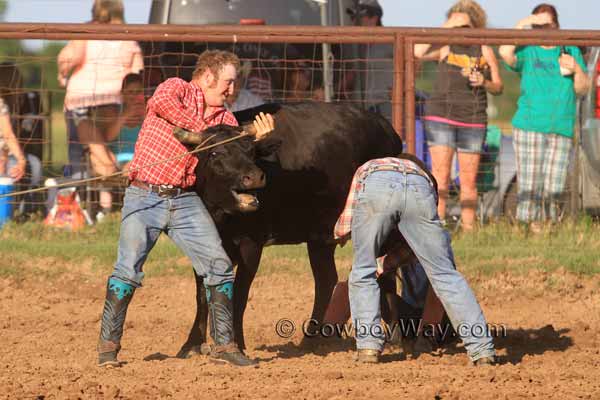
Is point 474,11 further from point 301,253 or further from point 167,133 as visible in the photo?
point 167,133

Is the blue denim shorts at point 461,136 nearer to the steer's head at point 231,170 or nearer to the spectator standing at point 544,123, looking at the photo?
the spectator standing at point 544,123

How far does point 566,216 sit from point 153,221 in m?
5.42

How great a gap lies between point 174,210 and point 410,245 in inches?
55.0

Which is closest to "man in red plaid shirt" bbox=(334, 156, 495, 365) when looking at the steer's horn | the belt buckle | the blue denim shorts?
the steer's horn

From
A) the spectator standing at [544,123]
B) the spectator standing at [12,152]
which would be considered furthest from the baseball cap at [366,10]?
the spectator standing at [12,152]

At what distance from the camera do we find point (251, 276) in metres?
7.66

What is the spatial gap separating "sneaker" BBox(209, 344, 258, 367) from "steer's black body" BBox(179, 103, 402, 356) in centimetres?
49

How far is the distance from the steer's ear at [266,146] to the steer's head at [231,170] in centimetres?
15

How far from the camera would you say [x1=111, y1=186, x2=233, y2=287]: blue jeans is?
22.9ft

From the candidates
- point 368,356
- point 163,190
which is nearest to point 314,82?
point 163,190

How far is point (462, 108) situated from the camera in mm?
11219

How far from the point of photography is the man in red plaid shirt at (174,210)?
6.97 metres

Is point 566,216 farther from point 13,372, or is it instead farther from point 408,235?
point 13,372

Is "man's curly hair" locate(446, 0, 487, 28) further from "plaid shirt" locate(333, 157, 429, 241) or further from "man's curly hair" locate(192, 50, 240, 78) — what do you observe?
"man's curly hair" locate(192, 50, 240, 78)
